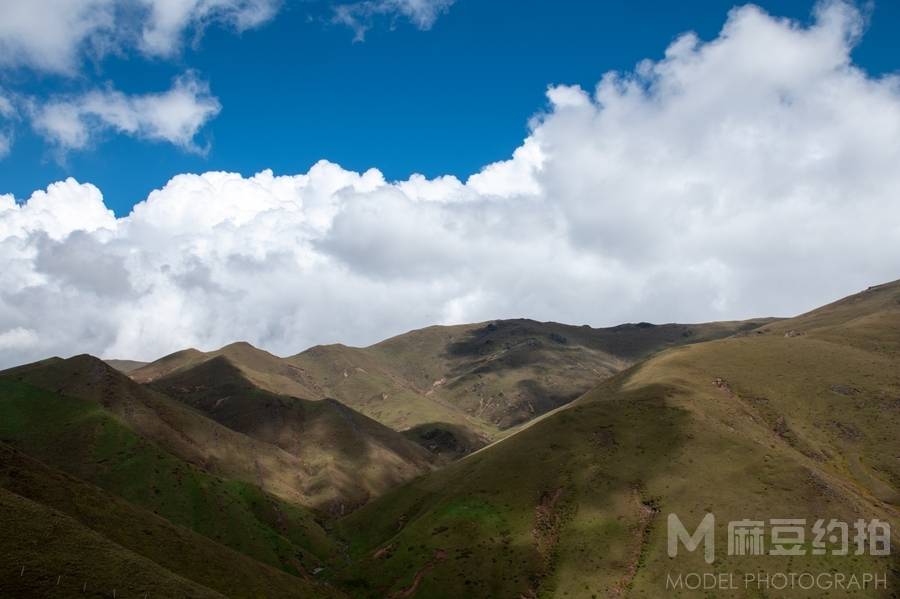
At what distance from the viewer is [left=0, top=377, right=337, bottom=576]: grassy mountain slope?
13488 cm

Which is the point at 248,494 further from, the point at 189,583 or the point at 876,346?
the point at 876,346

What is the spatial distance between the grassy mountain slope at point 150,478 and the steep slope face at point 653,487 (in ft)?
63.6

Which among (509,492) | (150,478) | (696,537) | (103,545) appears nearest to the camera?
(103,545)

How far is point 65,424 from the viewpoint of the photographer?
154500 millimetres

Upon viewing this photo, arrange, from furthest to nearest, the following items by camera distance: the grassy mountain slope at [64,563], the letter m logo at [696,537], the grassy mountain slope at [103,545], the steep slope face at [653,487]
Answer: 1. the steep slope face at [653,487]
2. the letter m logo at [696,537]
3. the grassy mountain slope at [103,545]
4. the grassy mountain slope at [64,563]

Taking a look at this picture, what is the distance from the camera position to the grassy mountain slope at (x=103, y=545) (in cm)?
5647

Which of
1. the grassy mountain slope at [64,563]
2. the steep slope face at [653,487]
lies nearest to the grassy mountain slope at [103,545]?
the grassy mountain slope at [64,563]

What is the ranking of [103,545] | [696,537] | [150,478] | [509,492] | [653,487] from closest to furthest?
[103,545] → [696,537] → [653,487] → [509,492] → [150,478]

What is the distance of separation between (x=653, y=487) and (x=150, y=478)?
12014cm

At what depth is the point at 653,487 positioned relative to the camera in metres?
124

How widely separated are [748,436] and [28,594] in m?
140

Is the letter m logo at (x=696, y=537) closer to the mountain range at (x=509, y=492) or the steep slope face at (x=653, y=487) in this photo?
the steep slope face at (x=653, y=487)

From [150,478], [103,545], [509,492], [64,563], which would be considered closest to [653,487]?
[509,492]

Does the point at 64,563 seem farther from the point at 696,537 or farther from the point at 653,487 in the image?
the point at 653,487
